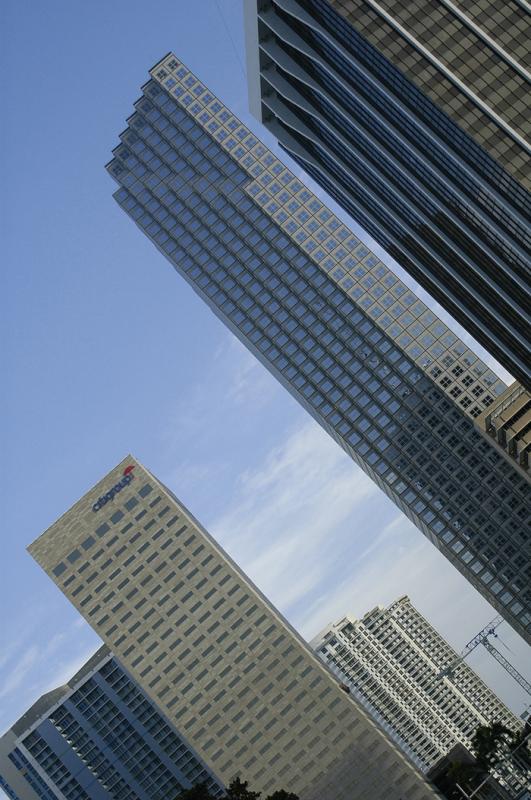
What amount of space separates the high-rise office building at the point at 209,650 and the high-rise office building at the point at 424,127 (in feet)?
213

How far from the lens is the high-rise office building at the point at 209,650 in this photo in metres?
163

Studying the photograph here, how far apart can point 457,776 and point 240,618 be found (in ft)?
146

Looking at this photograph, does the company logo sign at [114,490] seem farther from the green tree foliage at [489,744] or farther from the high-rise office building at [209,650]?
the green tree foliage at [489,744]

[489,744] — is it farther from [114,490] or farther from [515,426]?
[114,490]

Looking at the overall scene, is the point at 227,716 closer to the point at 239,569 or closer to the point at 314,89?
the point at 239,569

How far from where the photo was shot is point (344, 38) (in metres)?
100

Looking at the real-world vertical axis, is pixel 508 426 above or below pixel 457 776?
above

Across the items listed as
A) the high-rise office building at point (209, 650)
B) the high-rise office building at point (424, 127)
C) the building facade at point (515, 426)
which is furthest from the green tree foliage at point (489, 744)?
the high-rise office building at point (424, 127)

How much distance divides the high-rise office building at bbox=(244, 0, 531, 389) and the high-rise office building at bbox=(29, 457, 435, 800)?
6505 centimetres

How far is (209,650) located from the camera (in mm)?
172250

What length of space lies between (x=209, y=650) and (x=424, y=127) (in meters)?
106

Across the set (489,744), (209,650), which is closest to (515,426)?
(489,744)

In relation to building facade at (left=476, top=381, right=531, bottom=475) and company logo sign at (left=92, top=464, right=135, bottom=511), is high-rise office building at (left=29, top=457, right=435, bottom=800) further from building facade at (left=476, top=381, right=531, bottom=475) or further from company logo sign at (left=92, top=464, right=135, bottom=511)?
building facade at (left=476, top=381, right=531, bottom=475)

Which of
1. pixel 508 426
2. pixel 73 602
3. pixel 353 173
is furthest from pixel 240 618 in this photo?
pixel 353 173
